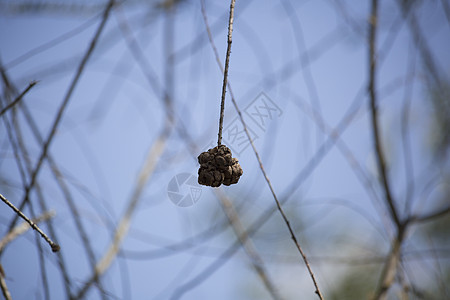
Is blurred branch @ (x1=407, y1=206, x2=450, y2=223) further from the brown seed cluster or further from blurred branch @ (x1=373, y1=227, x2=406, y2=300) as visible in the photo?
the brown seed cluster

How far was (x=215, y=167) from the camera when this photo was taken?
0.25 metres

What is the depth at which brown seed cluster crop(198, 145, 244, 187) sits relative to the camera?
0.83ft

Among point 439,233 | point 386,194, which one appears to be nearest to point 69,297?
point 386,194

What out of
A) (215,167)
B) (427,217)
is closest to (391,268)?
(427,217)

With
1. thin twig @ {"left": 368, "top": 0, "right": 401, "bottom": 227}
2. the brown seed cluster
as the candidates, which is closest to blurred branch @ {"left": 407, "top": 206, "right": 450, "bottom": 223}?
thin twig @ {"left": 368, "top": 0, "right": 401, "bottom": 227}

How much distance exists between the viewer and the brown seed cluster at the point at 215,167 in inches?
9.9

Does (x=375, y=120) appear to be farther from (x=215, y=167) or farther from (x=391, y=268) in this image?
(x=215, y=167)

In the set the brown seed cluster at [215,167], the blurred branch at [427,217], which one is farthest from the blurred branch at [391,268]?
the brown seed cluster at [215,167]

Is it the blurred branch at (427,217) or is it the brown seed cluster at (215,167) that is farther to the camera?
the blurred branch at (427,217)

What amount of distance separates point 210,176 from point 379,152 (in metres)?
0.27

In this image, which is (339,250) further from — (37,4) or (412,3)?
(37,4)

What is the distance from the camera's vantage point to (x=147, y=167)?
1.78ft

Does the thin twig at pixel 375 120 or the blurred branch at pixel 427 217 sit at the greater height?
the thin twig at pixel 375 120

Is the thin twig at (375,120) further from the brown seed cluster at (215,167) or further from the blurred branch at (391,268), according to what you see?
the brown seed cluster at (215,167)
